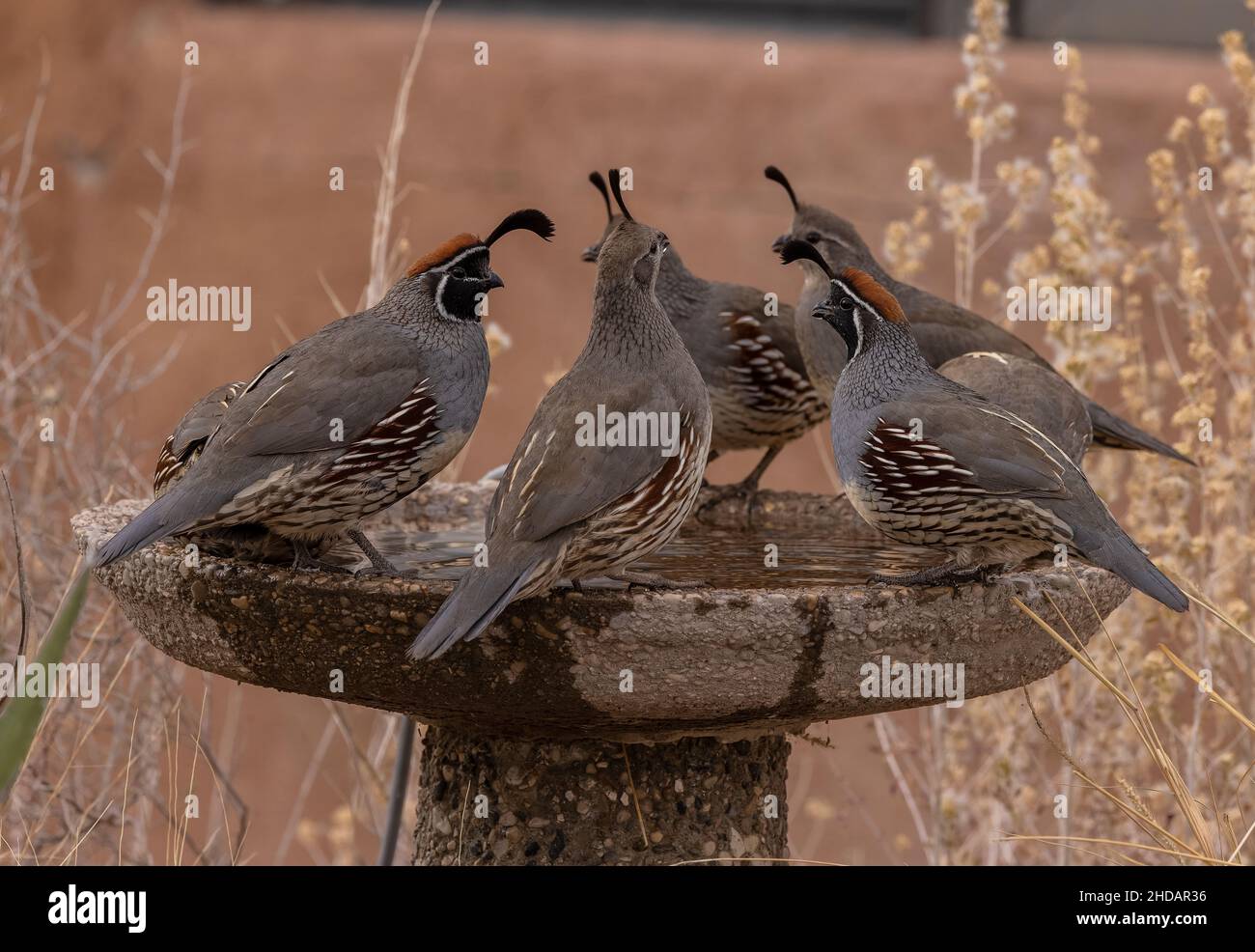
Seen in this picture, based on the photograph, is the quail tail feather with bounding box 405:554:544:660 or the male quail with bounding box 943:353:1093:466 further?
the male quail with bounding box 943:353:1093:466

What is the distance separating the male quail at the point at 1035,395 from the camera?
268cm

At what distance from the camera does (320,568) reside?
7.29ft

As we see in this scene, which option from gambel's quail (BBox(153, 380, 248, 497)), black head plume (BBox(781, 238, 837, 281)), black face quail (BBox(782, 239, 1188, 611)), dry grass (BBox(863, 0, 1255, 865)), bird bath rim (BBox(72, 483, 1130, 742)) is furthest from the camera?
dry grass (BBox(863, 0, 1255, 865))

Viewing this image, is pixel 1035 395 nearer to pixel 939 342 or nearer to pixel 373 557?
pixel 939 342

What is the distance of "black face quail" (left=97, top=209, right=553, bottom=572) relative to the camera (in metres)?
2.19

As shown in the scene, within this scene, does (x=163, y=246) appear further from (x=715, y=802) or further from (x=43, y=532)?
(x=715, y=802)

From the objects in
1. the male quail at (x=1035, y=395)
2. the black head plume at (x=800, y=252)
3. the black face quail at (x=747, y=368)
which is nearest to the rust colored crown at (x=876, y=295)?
the black head plume at (x=800, y=252)

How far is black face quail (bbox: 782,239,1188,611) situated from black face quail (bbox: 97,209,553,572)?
59cm

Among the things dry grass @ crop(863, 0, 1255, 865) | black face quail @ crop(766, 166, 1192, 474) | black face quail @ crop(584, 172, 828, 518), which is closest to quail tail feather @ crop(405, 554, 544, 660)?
black face quail @ crop(766, 166, 1192, 474)

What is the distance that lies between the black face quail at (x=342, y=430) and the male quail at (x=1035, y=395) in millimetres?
838

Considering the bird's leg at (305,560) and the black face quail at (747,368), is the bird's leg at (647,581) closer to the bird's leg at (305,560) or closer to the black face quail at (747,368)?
the bird's leg at (305,560)

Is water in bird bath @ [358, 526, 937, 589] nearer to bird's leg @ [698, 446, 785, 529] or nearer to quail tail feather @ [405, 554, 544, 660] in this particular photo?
bird's leg @ [698, 446, 785, 529]

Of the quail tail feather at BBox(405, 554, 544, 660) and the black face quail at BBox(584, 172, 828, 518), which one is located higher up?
the black face quail at BBox(584, 172, 828, 518)

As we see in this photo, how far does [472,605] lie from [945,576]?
697mm
